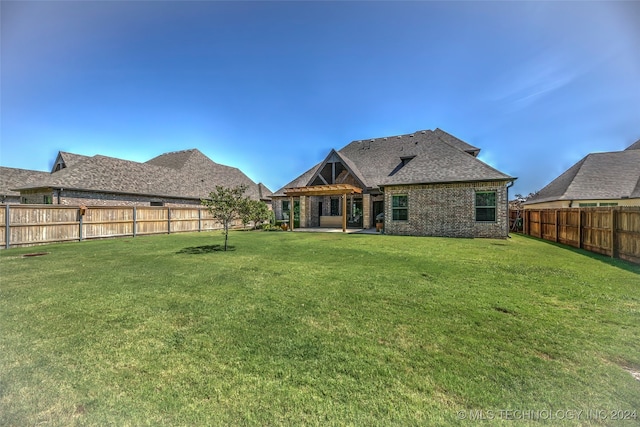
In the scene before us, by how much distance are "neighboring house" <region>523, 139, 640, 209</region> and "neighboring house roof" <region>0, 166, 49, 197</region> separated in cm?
4388

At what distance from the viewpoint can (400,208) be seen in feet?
54.6

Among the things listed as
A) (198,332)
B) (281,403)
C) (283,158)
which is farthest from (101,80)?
(283,158)

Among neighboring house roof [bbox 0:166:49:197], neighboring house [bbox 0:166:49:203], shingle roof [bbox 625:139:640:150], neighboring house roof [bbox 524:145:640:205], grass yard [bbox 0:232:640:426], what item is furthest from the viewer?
shingle roof [bbox 625:139:640:150]

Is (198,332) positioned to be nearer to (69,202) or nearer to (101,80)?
(101,80)

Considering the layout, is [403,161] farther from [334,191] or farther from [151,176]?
[151,176]

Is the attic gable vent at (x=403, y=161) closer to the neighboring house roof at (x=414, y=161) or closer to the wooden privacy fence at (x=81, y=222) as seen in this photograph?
the neighboring house roof at (x=414, y=161)

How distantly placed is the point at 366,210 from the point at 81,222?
18.0 metres

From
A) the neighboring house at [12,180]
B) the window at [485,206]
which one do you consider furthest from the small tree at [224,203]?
the neighboring house at [12,180]

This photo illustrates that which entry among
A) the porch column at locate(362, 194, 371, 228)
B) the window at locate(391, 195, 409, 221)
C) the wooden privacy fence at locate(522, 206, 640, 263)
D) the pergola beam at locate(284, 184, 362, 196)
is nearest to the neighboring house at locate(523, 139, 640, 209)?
the wooden privacy fence at locate(522, 206, 640, 263)

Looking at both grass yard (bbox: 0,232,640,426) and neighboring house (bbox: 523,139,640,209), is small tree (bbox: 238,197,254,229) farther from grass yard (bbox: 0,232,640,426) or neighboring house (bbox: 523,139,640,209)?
neighboring house (bbox: 523,139,640,209)

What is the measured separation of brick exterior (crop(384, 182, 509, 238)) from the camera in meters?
14.3

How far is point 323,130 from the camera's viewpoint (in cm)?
2469

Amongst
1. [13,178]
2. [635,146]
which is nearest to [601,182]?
[635,146]

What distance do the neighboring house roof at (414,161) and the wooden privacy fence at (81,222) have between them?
10004mm
